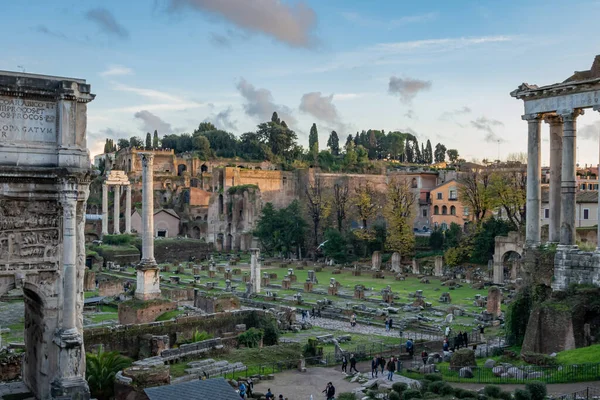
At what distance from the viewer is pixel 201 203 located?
86.9m

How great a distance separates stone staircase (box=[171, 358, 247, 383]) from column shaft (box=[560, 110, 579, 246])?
38.2 feet

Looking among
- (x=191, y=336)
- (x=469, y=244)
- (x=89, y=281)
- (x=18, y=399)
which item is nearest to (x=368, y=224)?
(x=469, y=244)

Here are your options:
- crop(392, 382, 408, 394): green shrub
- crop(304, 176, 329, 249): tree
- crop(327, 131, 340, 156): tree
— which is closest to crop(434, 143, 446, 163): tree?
crop(327, 131, 340, 156): tree

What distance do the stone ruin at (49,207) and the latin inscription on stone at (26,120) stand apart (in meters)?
0.02

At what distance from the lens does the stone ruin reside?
1363 cm

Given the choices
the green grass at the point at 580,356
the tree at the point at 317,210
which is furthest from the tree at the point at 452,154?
the green grass at the point at 580,356

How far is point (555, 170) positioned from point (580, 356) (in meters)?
8.14

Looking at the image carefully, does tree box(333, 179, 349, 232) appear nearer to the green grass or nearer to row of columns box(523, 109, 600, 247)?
row of columns box(523, 109, 600, 247)

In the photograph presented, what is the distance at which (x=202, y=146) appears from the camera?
350 ft

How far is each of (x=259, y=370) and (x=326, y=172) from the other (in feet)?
221

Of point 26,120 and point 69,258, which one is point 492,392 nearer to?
point 69,258

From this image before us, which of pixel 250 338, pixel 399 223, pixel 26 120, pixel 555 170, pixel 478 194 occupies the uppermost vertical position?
pixel 26 120

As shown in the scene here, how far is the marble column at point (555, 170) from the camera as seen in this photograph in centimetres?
2317

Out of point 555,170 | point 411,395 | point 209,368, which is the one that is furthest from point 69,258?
point 555,170
